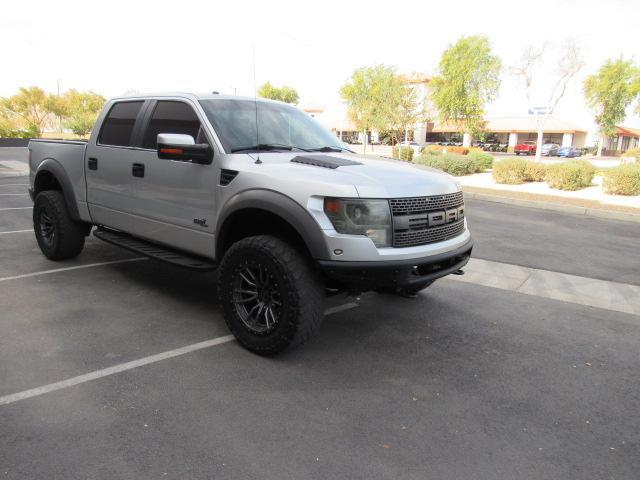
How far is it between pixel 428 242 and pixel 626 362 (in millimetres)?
1944

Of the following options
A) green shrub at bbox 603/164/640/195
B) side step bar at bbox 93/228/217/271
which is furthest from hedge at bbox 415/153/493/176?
side step bar at bbox 93/228/217/271

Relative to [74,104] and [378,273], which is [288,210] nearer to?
[378,273]

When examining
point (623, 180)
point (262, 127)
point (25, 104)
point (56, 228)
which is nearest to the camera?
point (262, 127)

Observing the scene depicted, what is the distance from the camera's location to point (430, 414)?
2.98m

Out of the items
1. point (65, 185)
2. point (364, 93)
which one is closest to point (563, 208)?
point (65, 185)

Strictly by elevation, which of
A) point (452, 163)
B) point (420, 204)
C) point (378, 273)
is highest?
point (420, 204)

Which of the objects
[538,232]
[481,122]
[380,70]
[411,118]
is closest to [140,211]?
[538,232]

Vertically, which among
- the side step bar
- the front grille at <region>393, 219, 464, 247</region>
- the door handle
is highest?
the door handle

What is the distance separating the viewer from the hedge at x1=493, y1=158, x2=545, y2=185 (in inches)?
709

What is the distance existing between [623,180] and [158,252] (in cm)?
1545

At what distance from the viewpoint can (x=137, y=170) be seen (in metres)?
4.62

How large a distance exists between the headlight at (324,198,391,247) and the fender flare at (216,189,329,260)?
5.7 inches

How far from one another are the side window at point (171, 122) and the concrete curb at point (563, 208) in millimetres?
11289

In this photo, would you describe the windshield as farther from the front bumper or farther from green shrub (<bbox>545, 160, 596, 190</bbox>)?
green shrub (<bbox>545, 160, 596, 190</bbox>)
